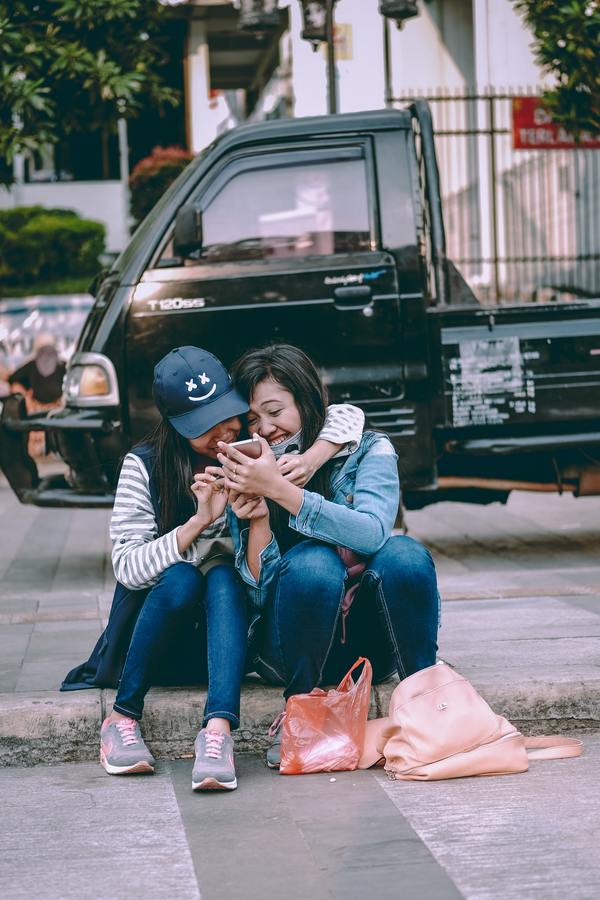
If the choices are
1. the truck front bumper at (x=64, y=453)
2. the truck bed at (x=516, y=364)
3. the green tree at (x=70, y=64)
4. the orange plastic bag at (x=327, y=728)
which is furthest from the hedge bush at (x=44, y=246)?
the orange plastic bag at (x=327, y=728)

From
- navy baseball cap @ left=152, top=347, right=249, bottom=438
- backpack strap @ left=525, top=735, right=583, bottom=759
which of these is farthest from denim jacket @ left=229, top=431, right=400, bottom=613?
backpack strap @ left=525, top=735, right=583, bottom=759

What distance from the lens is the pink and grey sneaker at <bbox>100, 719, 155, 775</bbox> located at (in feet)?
13.2

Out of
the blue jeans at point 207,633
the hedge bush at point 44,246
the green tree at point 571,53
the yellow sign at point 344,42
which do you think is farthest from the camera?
the hedge bush at point 44,246

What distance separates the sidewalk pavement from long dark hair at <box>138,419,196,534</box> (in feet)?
1.91

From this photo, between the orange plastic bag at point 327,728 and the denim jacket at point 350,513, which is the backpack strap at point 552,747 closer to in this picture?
the orange plastic bag at point 327,728

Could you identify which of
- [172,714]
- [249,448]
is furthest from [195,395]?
[172,714]

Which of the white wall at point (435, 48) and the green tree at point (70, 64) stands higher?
A: the white wall at point (435, 48)

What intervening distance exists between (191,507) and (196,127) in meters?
19.0

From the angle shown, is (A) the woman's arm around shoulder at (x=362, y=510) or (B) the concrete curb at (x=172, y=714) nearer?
(A) the woman's arm around shoulder at (x=362, y=510)

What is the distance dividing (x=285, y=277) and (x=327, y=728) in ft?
12.1

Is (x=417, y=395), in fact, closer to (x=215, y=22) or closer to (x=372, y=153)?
(x=372, y=153)

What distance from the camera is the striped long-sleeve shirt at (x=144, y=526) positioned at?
410 cm

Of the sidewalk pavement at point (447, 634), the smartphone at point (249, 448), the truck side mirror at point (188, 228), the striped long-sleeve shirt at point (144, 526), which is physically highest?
the truck side mirror at point (188, 228)

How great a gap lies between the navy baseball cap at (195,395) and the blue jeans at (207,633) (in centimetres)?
43
